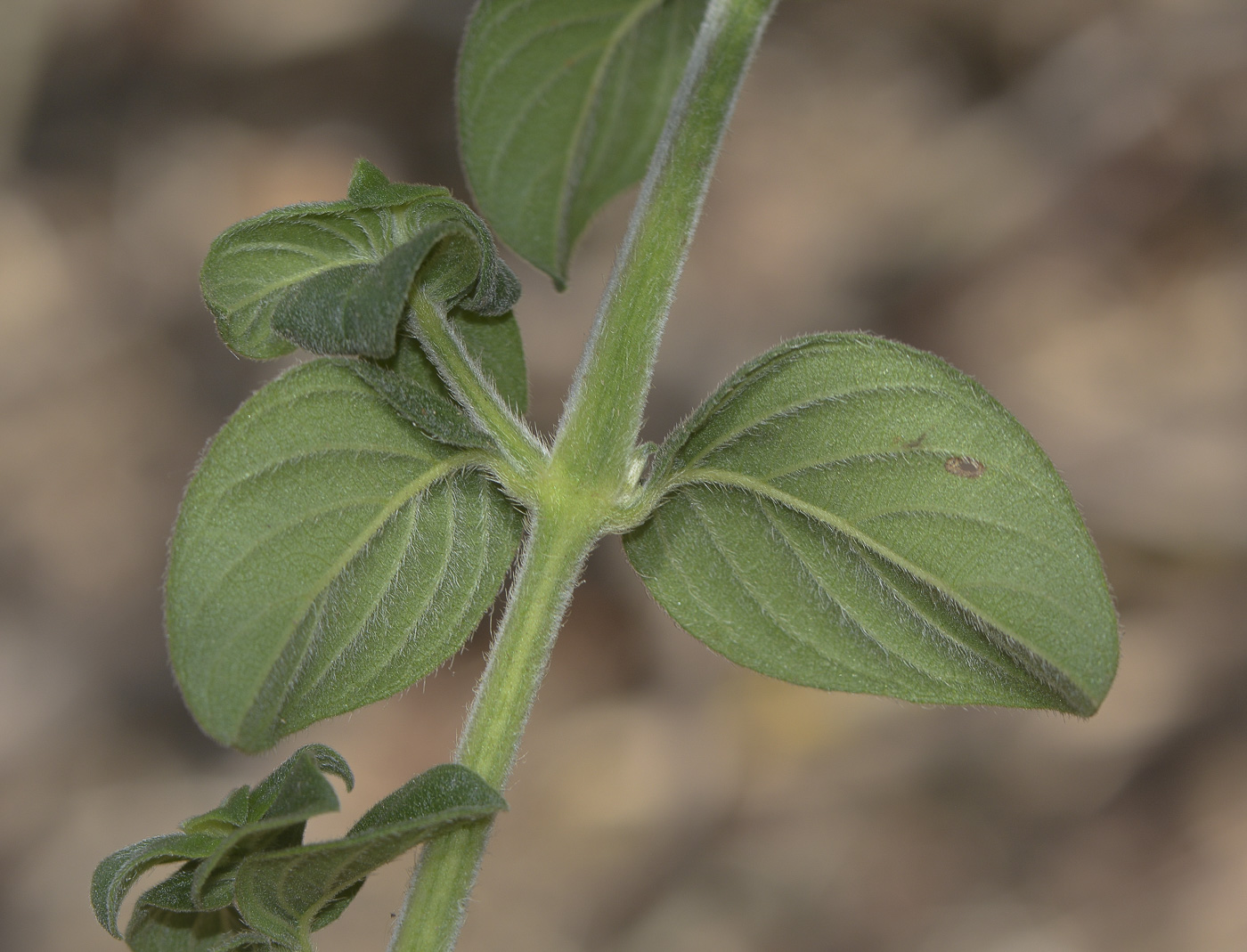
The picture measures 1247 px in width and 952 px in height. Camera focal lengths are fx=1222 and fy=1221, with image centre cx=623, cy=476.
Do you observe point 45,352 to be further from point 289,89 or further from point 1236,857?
point 1236,857

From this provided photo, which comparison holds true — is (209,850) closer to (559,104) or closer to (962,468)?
(962,468)

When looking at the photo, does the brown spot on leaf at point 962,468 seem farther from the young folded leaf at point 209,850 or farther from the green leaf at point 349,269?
the young folded leaf at point 209,850

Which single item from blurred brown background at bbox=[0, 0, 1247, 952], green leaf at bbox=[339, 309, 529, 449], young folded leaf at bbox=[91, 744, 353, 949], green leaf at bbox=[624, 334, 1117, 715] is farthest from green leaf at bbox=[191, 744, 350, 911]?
blurred brown background at bbox=[0, 0, 1247, 952]

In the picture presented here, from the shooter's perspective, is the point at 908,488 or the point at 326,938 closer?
the point at 908,488

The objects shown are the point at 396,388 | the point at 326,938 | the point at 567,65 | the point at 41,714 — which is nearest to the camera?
the point at 396,388

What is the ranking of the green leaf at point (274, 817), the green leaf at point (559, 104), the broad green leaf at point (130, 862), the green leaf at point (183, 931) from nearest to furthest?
the green leaf at point (274, 817)
the broad green leaf at point (130, 862)
the green leaf at point (183, 931)
the green leaf at point (559, 104)

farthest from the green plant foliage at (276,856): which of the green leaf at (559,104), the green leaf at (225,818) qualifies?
the green leaf at (559,104)

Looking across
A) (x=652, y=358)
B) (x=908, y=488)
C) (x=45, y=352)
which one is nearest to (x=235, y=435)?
(x=652, y=358)

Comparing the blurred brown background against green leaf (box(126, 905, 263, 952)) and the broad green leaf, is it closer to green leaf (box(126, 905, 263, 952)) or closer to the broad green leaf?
green leaf (box(126, 905, 263, 952))

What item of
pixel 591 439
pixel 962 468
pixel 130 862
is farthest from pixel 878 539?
pixel 130 862
